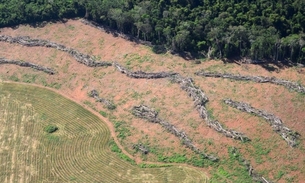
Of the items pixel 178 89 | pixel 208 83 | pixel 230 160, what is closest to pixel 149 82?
pixel 178 89

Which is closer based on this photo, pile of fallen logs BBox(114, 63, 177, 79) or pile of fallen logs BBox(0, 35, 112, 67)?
pile of fallen logs BBox(114, 63, 177, 79)

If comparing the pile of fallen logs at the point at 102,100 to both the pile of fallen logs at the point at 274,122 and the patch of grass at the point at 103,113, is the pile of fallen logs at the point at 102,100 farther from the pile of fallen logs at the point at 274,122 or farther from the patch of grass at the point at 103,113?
the pile of fallen logs at the point at 274,122

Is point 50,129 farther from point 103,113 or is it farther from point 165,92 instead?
point 165,92

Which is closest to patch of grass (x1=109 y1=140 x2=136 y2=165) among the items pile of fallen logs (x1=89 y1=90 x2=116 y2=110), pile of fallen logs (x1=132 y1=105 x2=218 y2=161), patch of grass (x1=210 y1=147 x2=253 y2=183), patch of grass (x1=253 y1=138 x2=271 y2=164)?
pile of fallen logs (x1=132 y1=105 x2=218 y2=161)

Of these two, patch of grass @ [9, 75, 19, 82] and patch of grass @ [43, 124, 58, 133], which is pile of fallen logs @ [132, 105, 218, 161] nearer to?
patch of grass @ [43, 124, 58, 133]

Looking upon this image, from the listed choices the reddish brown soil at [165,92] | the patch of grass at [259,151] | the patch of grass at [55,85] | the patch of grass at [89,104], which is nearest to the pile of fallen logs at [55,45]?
the reddish brown soil at [165,92]

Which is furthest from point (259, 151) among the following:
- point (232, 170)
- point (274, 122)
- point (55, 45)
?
point (55, 45)

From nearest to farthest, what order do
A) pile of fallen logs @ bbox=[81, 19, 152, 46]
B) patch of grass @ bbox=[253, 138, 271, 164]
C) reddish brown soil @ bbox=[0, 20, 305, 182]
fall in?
patch of grass @ bbox=[253, 138, 271, 164]
reddish brown soil @ bbox=[0, 20, 305, 182]
pile of fallen logs @ bbox=[81, 19, 152, 46]
